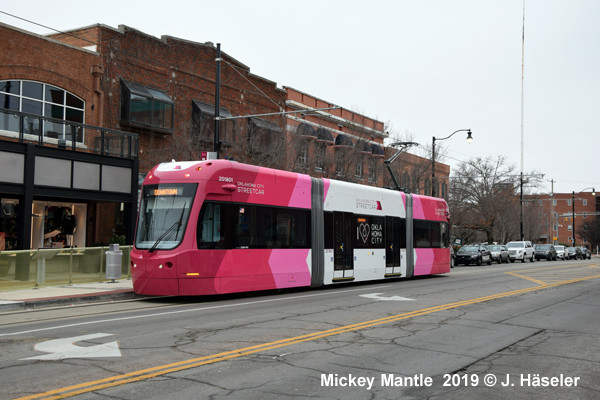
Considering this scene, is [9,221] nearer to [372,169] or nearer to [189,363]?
[189,363]

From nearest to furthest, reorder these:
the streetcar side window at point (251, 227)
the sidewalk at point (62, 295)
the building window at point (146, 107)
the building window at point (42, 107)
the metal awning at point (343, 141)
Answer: the sidewalk at point (62, 295)
the streetcar side window at point (251, 227)
the building window at point (42, 107)
the building window at point (146, 107)
the metal awning at point (343, 141)

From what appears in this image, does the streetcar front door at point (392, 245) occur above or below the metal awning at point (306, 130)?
below

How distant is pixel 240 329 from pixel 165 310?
3.52m

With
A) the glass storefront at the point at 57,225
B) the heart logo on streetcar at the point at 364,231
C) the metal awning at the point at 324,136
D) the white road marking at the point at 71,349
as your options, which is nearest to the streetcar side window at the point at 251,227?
the heart logo on streetcar at the point at 364,231

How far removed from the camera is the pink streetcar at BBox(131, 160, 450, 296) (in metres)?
14.1

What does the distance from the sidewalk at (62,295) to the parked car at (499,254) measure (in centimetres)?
3841

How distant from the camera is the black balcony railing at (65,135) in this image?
2048 centimetres

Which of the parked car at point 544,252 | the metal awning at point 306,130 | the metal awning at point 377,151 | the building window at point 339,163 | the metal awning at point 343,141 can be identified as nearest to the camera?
the building window at point 339,163

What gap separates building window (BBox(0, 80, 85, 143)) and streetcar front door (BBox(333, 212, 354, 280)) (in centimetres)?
1092

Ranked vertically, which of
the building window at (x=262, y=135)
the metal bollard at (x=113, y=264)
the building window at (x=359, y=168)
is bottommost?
the metal bollard at (x=113, y=264)

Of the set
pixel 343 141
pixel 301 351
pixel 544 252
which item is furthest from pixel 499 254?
pixel 301 351

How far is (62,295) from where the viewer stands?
589 inches

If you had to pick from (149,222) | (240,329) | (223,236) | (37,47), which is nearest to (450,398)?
(240,329)

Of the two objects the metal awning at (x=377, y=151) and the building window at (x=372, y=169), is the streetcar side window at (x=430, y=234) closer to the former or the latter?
the building window at (x=372, y=169)
